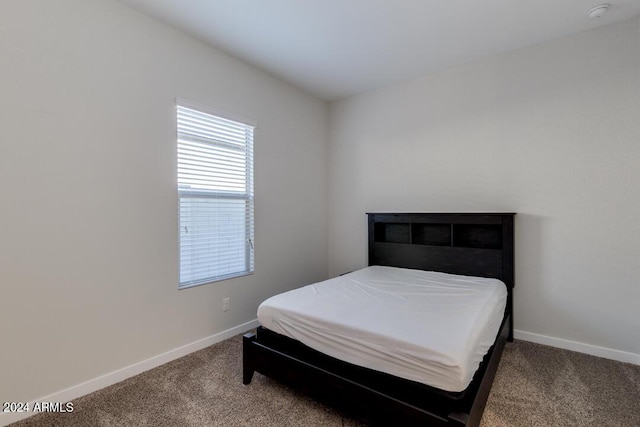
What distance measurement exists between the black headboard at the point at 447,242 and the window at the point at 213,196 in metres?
1.48

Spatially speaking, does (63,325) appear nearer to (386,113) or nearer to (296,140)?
(296,140)

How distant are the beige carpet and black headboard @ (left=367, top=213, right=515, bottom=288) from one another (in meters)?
0.82

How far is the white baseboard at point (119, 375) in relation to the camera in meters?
1.67

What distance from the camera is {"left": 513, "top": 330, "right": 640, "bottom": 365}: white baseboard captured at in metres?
2.26

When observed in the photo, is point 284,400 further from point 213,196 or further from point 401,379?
point 213,196

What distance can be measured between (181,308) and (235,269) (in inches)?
23.9

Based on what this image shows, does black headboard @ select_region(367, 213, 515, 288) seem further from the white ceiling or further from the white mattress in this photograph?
the white ceiling

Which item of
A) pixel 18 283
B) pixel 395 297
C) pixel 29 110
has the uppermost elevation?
pixel 29 110

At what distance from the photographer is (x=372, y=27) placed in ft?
7.79

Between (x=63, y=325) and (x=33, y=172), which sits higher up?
(x=33, y=172)

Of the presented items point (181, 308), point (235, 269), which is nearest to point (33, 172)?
point (181, 308)

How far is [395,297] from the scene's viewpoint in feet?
7.05

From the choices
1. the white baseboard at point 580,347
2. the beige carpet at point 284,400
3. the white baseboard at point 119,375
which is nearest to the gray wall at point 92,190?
the white baseboard at point 119,375

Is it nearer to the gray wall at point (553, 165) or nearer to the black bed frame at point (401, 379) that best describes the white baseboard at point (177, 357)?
the gray wall at point (553, 165)
